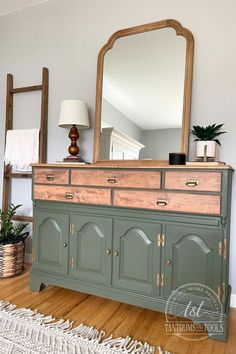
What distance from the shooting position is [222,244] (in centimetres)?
146

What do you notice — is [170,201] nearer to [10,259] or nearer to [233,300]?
[233,300]

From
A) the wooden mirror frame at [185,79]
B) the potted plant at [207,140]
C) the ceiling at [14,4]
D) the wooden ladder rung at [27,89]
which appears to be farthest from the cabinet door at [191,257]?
the ceiling at [14,4]

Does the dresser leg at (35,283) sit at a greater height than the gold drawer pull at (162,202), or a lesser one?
lesser

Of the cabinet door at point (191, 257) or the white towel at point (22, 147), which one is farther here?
the white towel at point (22, 147)

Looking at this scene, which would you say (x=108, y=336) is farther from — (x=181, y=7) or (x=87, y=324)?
(x=181, y=7)

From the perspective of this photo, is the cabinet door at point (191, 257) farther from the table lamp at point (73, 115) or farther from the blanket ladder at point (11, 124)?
the blanket ladder at point (11, 124)

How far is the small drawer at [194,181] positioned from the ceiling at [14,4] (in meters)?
2.34

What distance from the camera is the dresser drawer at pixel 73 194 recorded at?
1.77 meters

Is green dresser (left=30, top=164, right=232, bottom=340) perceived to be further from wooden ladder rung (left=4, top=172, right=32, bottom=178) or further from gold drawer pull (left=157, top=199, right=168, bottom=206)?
wooden ladder rung (left=4, top=172, right=32, bottom=178)

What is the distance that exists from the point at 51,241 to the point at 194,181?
46.8 inches

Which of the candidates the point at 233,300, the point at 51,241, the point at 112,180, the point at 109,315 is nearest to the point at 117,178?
the point at 112,180

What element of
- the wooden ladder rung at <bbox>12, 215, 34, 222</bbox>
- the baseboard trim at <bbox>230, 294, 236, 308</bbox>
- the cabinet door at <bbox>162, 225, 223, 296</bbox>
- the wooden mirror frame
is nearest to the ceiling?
the wooden mirror frame

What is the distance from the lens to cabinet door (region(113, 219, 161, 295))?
1.63 meters

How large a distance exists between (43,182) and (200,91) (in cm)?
142
